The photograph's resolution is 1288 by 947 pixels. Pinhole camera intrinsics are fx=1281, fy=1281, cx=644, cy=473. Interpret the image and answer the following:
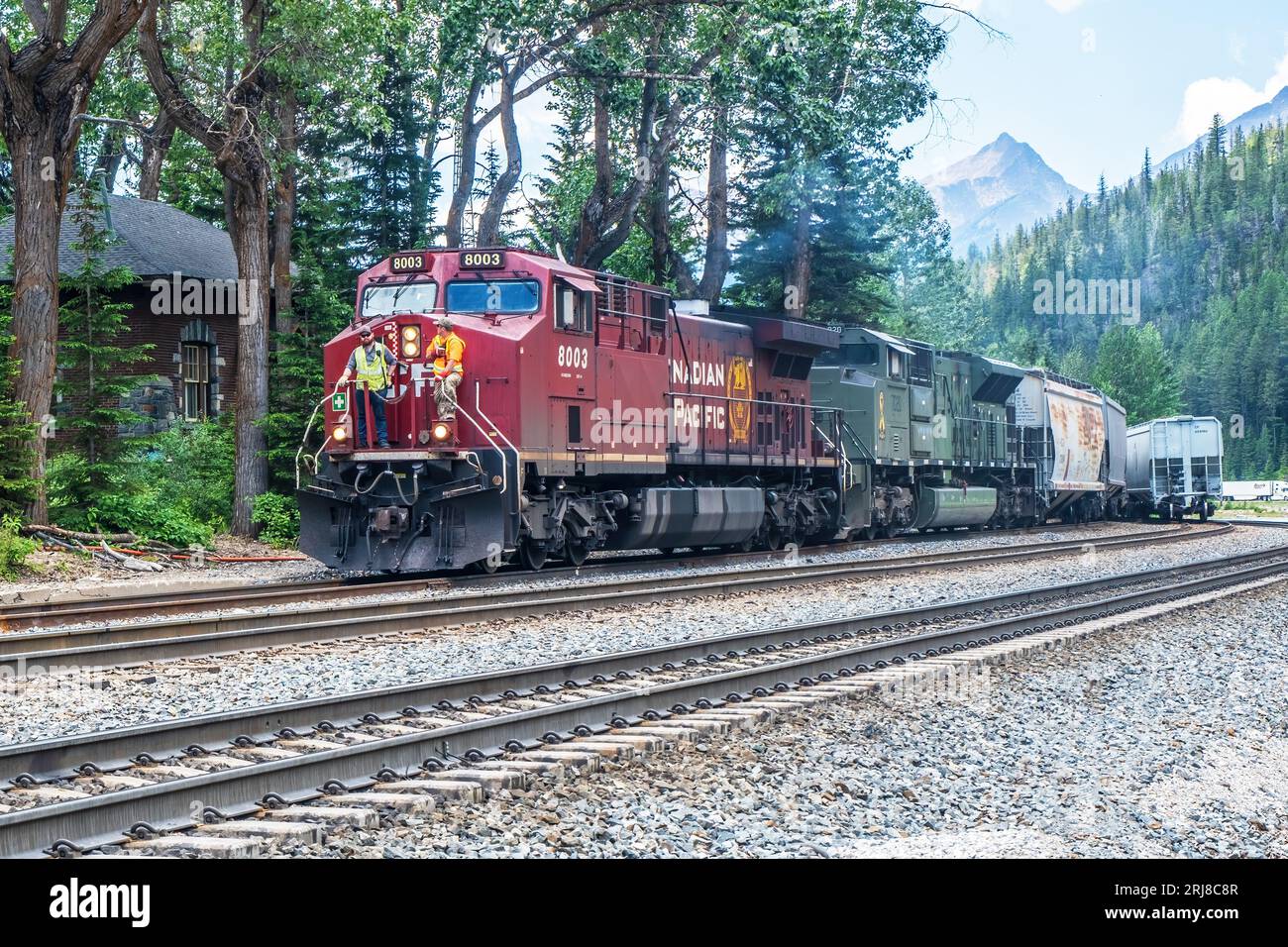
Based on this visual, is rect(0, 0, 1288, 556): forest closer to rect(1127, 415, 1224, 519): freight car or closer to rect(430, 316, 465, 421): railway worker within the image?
rect(430, 316, 465, 421): railway worker

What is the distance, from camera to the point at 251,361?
848 inches

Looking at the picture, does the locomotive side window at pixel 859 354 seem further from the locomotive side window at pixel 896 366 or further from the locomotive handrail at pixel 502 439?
the locomotive handrail at pixel 502 439

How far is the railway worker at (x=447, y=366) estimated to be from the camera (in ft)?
48.9

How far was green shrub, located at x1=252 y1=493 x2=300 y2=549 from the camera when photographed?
2156 cm

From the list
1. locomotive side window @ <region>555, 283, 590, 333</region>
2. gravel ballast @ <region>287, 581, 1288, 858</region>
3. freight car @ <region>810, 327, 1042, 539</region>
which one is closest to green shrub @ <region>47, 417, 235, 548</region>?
locomotive side window @ <region>555, 283, 590, 333</region>

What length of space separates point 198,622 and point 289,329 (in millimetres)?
14965

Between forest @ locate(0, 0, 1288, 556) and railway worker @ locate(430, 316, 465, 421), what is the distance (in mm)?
5562

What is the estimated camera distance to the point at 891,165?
35969mm

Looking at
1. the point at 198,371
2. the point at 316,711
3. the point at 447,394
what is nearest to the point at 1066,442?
the point at 198,371

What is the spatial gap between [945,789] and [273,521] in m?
17.1

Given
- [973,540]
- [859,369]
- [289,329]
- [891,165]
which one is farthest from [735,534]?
[891,165]

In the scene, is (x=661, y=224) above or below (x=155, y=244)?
above

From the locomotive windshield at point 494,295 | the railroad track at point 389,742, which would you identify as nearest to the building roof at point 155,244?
the locomotive windshield at point 494,295

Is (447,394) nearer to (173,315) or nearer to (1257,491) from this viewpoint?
(173,315)
